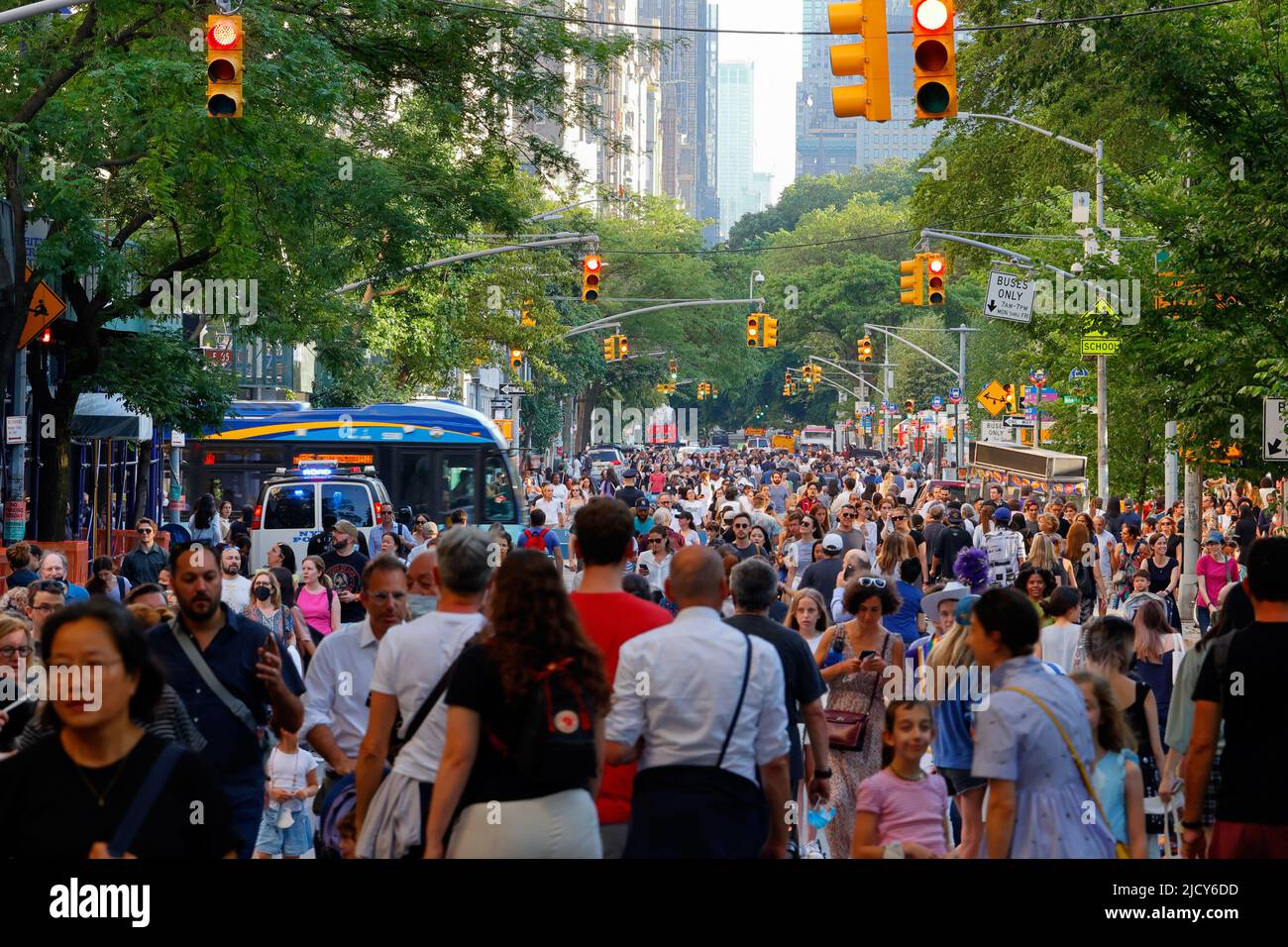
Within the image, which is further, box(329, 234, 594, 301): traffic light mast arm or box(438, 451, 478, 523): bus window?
box(438, 451, 478, 523): bus window

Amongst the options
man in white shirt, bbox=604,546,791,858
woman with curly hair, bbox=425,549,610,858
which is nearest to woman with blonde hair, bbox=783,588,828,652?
man in white shirt, bbox=604,546,791,858

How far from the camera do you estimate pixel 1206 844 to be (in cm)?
723

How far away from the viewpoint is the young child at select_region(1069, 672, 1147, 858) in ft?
23.2

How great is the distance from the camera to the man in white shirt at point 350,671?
8047mm

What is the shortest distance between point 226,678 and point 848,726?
145 inches

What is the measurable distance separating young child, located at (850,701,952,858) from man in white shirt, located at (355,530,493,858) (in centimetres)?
176

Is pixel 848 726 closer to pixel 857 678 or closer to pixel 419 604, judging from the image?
pixel 857 678

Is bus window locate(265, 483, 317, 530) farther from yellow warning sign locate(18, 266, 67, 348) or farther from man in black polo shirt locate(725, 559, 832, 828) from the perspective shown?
man in black polo shirt locate(725, 559, 832, 828)

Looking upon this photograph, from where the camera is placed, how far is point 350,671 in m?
8.12

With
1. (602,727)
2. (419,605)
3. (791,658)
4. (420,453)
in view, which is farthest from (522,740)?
(420,453)
